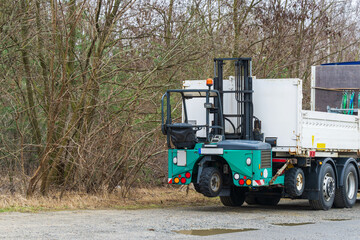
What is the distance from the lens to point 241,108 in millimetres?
13578

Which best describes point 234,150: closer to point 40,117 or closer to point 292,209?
point 292,209

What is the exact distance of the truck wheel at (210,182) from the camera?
12219 mm

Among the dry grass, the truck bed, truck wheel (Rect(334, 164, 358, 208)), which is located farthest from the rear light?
truck wheel (Rect(334, 164, 358, 208))

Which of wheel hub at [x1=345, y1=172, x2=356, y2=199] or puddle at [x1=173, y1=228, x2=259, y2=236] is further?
wheel hub at [x1=345, y1=172, x2=356, y2=199]

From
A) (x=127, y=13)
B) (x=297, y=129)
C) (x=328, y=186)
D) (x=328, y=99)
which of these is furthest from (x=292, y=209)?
(x=127, y=13)

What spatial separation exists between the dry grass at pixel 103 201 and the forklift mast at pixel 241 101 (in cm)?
253

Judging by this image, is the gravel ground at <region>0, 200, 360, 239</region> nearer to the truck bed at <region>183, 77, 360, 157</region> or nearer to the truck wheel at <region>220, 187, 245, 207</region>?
the truck wheel at <region>220, 187, 245, 207</region>

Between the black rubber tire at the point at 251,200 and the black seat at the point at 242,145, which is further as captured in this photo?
the black rubber tire at the point at 251,200

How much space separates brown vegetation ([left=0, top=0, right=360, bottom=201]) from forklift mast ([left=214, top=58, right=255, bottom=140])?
188cm

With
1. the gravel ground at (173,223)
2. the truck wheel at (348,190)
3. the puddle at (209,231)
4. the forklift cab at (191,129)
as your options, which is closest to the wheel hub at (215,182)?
the gravel ground at (173,223)

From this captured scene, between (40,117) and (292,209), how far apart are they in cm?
675

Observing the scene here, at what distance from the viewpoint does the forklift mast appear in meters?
13.4

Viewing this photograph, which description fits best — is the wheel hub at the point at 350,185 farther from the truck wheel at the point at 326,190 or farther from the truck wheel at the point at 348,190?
the truck wheel at the point at 326,190

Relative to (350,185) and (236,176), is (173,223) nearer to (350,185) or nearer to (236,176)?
(236,176)
